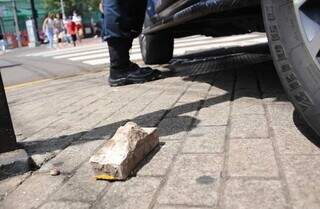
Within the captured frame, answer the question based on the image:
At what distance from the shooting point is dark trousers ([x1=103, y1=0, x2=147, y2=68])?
4.46 m

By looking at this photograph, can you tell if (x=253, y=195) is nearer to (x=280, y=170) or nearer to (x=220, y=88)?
(x=280, y=170)

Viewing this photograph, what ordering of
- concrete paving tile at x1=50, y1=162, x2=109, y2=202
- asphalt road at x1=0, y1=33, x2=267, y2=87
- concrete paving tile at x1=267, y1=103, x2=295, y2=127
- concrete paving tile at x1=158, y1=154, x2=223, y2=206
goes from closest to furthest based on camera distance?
concrete paving tile at x1=158, y1=154, x2=223, y2=206
concrete paving tile at x1=50, y1=162, x2=109, y2=202
concrete paving tile at x1=267, y1=103, x2=295, y2=127
asphalt road at x1=0, y1=33, x2=267, y2=87

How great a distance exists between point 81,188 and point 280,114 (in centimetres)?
124

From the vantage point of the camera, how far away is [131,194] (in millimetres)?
1939

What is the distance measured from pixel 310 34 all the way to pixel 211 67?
3128 mm

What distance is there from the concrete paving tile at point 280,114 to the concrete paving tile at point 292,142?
0.08 meters

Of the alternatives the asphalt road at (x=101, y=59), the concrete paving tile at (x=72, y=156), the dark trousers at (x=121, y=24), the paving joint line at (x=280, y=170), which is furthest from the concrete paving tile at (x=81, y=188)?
the asphalt road at (x=101, y=59)

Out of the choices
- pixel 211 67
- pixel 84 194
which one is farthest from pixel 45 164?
pixel 211 67

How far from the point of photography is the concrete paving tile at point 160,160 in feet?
7.00

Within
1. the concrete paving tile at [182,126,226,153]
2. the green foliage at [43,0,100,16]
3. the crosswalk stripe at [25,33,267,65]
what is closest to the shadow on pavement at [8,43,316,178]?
the concrete paving tile at [182,126,226,153]

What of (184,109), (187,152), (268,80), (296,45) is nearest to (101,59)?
(268,80)

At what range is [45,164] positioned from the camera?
7.95 ft

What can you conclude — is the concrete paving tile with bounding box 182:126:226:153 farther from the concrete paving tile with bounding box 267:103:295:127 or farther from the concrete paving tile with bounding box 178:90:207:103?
the concrete paving tile with bounding box 178:90:207:103

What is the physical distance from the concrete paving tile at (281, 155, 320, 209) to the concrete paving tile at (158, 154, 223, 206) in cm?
28
